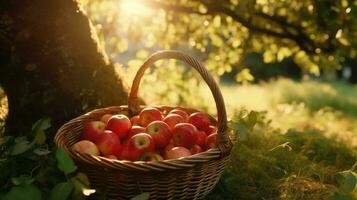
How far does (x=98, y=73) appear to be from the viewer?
3205mm

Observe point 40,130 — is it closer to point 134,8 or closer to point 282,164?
point 282,164

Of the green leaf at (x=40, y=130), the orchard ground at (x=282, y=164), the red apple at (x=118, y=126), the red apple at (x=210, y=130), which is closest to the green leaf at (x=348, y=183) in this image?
the orchard ground at (x=282, y=164)

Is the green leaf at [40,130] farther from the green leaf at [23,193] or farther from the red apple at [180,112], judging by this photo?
A: the red apple at [180,112]

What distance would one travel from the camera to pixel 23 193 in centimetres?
193

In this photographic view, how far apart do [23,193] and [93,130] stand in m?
0.60

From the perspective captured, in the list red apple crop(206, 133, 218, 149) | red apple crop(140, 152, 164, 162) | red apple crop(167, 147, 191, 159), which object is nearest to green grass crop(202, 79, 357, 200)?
red apple crop(206, 133, 218, 149)

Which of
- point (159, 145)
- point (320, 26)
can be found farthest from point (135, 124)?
point (320, 26)

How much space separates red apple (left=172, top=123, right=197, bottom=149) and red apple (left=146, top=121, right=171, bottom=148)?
4cm

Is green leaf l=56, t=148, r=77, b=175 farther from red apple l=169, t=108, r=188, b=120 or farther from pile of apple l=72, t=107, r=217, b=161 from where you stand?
red apple l=169, t=108, r=188, b=120

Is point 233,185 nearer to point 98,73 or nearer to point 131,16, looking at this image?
point 98,73

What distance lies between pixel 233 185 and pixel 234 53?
3.44 m

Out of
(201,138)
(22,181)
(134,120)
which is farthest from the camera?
(134,120)

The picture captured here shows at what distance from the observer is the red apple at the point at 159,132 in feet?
7.72

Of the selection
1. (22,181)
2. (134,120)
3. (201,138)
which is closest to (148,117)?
(134,120)
